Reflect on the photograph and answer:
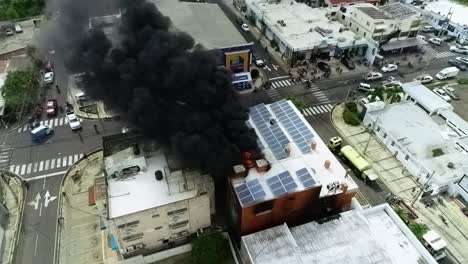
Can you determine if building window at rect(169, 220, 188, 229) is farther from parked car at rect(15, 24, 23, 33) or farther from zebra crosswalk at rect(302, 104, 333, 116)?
parked car at rect(15, 24, 23, 33)

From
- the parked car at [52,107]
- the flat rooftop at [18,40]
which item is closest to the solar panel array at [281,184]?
the parked car at [52,107]

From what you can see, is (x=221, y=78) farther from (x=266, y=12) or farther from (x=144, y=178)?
(x=266, y=12)

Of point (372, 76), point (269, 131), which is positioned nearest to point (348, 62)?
point (372, 76)

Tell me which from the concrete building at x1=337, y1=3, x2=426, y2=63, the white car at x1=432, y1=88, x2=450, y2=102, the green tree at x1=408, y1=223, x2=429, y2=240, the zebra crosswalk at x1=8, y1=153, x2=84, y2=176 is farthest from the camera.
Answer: the concrete building at x1=337, y1=3, x2=426, y2=63

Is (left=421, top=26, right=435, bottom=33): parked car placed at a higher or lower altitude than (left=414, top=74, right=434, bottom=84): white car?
higher

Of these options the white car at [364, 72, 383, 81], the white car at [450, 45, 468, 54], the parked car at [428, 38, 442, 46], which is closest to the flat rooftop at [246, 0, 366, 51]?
the white car at [364, 72, 383, 81]

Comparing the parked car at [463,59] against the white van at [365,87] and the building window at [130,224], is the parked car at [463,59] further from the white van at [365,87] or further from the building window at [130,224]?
the building window at [130,224]
